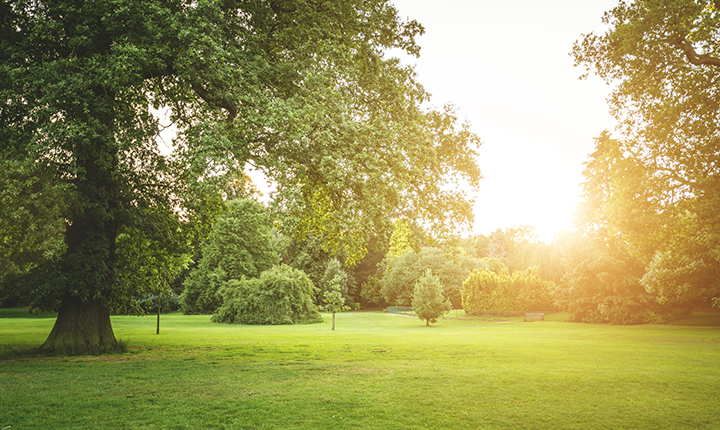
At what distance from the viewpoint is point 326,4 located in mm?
13828

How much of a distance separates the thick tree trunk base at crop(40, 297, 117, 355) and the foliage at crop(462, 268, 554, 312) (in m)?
43.0

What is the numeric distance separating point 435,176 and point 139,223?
9581 mm

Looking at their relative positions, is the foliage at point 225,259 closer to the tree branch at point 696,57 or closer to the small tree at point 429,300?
the small tree at point 429,300

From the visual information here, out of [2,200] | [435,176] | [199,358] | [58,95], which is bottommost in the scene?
[199,358]

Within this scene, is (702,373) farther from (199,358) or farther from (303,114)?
(199,358)

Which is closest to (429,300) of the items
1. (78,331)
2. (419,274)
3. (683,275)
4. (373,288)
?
(683,275)

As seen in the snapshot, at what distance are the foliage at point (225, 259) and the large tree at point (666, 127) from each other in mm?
37961

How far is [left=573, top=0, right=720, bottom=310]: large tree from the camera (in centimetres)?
1656

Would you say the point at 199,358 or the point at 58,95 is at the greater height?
the point at 58,95

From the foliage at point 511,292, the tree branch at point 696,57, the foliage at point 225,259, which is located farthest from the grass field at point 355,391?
the foliage at point 511,292

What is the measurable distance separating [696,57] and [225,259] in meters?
45.1

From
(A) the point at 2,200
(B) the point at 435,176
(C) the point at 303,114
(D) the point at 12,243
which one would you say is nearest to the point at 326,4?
(C) the point at 303,114

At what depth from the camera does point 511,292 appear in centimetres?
5103

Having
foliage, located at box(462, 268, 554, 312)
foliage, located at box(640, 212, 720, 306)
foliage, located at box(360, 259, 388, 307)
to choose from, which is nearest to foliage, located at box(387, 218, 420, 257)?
foliage, located at box(640, 212, 720, 306)
